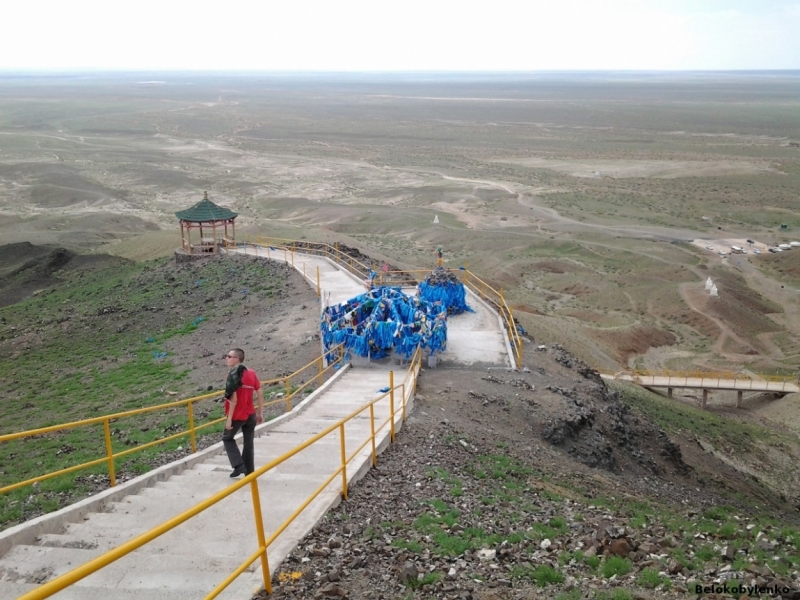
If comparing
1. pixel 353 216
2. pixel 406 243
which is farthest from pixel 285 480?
pixel 353 216

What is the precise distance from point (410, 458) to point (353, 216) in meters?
49.8

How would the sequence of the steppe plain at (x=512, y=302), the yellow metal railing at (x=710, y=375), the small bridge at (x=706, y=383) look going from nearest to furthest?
the steppe plain at (x=512, y=302)
the small bridge at (x=706, y=383)
the yellow metal railing at (x=710, y=375)

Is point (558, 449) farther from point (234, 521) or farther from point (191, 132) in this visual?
point (191, 132)

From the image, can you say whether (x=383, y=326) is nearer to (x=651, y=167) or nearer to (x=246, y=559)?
(x=246, y=559)

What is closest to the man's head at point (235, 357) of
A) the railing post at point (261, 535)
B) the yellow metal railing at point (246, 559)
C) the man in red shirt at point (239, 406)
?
the man in red shirt at point (239, 406)

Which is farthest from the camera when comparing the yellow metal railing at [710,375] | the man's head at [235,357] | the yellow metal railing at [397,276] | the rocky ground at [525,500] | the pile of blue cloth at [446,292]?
the yellow metal railing at [710,375]

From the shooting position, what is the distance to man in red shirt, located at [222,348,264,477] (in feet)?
28.2

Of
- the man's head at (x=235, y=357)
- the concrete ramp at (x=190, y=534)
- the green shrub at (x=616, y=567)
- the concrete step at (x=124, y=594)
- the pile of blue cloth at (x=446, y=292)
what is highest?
the man's head at (x=235, y=357)

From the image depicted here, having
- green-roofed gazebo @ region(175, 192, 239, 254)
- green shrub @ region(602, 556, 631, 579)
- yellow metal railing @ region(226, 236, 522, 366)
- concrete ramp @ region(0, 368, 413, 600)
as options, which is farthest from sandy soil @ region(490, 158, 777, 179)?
green shrub @ region(602, 556, 631, 579)

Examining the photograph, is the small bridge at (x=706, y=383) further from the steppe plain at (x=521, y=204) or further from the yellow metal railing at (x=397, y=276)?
the yellow metal railing at (x=397, y=276)

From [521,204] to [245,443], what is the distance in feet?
198

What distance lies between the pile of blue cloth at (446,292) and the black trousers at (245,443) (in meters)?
13.8

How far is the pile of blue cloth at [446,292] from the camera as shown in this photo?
22.5 meters

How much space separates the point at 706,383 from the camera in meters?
26.4
